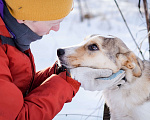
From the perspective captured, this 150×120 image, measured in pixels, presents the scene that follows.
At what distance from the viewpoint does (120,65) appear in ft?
6.40

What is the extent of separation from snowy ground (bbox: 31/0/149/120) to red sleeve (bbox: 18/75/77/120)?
952 millimetres

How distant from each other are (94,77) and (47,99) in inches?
20.4

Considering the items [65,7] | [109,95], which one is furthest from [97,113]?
[65,7]

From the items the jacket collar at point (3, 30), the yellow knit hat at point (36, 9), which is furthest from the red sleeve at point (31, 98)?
the yellow knit hat at point (36, 9)

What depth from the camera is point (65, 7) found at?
1.61m

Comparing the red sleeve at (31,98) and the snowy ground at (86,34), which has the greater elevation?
A: the red sleeve at (31,98)

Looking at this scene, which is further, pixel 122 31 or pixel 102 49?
pixel 122 31

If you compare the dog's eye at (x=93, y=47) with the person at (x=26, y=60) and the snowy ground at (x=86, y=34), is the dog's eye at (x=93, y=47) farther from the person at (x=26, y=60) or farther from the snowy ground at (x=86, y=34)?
the snowy ground at (x=86, y=34)

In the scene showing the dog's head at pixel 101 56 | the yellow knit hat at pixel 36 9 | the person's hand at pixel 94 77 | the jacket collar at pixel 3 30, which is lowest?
the person's hand at pixel 94 77

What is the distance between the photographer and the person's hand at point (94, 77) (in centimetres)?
182

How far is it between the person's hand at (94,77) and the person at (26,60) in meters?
0.10

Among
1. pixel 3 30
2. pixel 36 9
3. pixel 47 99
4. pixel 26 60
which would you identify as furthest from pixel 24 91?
pixel 36 9

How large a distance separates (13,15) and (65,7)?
1.28 ft

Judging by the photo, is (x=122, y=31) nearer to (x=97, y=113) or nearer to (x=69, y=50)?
(x=97, y=113)
